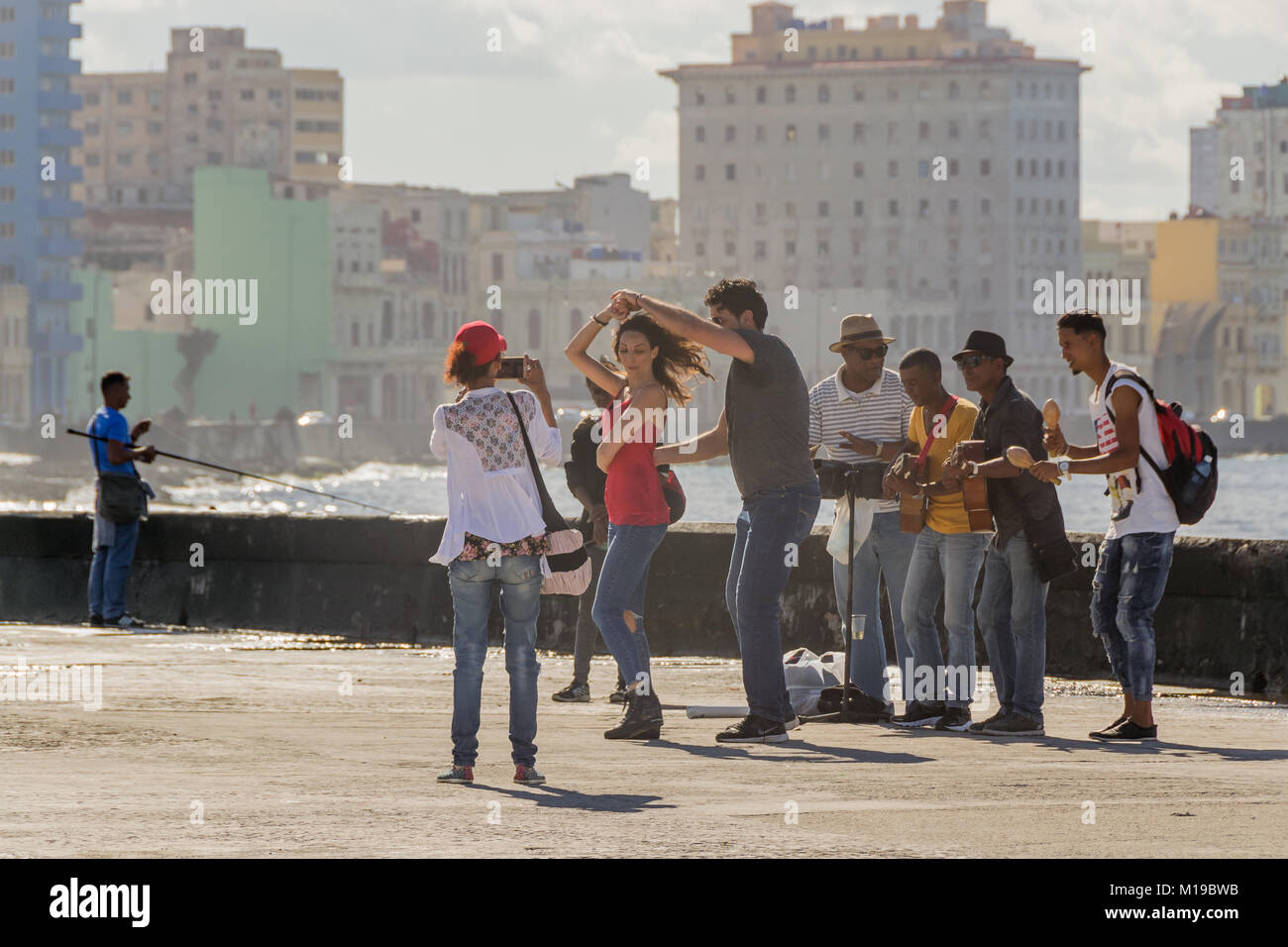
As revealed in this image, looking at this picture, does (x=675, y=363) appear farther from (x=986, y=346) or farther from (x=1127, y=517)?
(x=1127, y=517)

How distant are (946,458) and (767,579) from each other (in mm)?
1124

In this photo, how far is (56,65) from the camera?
126188mm

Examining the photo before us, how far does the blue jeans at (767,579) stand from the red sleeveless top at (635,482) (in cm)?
38

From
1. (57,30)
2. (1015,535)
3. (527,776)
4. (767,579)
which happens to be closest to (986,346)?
(1015,535)

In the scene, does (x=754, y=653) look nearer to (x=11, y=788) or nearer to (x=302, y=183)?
(x=11, y=788)

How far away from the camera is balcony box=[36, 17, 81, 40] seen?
126 metres

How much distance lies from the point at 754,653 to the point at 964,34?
550 ft

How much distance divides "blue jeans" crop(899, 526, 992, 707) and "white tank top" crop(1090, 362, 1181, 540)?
0.70 metres

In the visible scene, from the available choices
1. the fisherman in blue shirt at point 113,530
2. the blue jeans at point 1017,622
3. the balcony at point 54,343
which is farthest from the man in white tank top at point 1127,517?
the balcony at point 54,343

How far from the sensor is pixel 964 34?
17262cm

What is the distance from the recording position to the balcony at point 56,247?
125 meters

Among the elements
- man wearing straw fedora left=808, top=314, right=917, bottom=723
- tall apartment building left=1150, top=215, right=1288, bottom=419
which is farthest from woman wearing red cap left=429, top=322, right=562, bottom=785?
tall apartment building left=1150, top=215, right=1288, bottom=419

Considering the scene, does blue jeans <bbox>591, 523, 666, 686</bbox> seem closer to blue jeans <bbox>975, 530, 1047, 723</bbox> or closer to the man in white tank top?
blue jeans <bbox>975, 530, 1047, 723</bbox>
